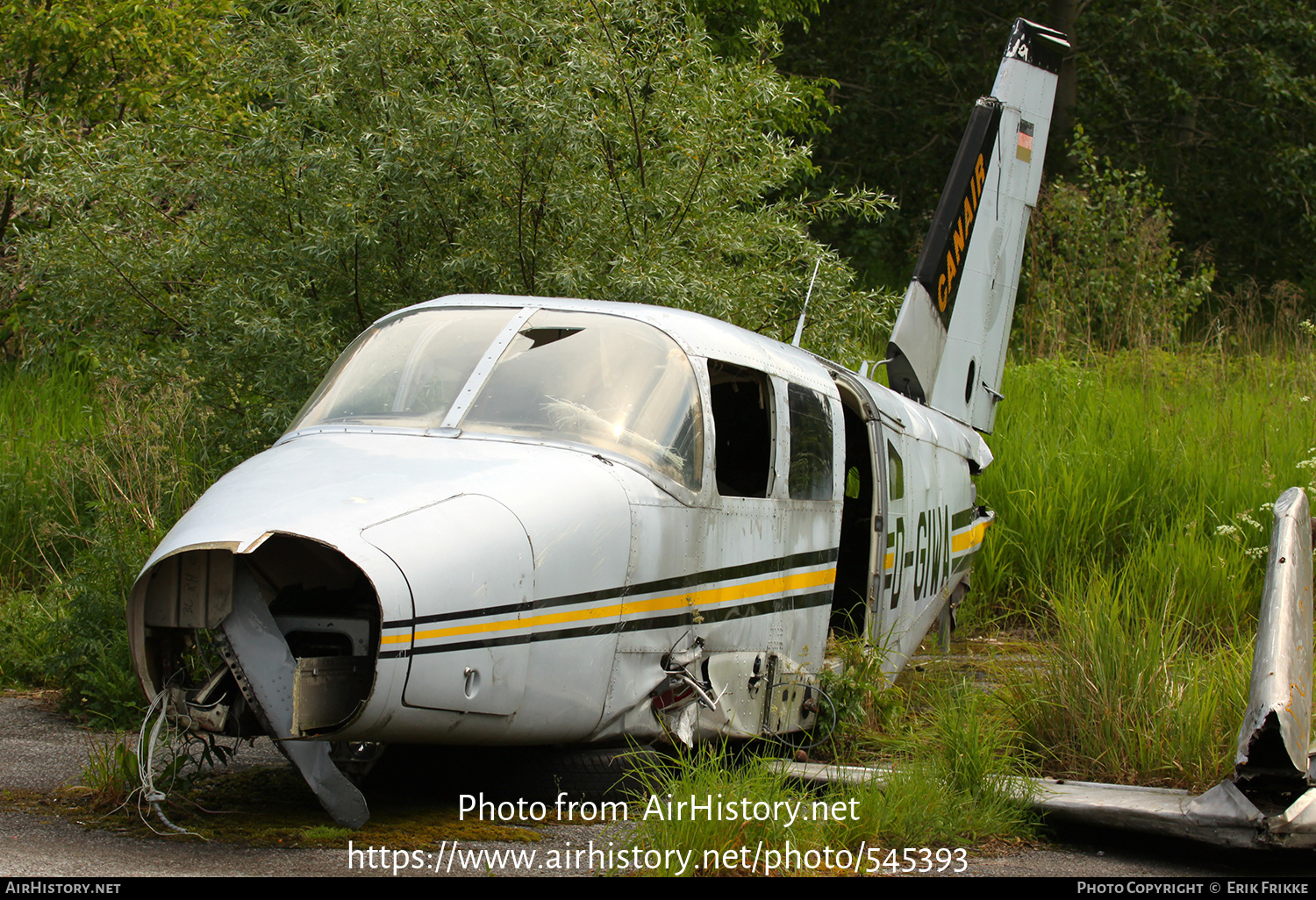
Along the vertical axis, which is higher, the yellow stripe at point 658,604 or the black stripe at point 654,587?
the black stripe at point 654,587

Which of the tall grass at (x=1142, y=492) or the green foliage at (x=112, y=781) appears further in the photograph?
the tall grass at (x=1142, y=492)

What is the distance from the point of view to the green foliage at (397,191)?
7531 mm

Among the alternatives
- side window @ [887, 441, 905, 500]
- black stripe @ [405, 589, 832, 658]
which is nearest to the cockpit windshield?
black stripe @ [405, 589, 832, 658]

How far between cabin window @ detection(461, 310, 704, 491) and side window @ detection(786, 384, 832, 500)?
2.57ft

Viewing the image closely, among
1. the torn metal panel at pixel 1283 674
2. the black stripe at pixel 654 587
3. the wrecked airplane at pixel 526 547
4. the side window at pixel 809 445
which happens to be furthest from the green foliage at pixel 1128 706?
the side window at pixel 809 445

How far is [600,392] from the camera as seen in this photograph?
496 centimetres

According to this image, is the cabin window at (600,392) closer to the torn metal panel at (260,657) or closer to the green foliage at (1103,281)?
the torn metal panel at (260,657)

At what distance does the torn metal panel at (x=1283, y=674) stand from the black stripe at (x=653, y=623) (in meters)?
1.92

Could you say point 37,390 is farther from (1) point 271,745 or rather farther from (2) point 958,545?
(2) point 958,545

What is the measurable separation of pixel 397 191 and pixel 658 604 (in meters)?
3.96

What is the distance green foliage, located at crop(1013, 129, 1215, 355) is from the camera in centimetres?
1400

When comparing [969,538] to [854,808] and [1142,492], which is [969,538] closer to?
[1142,492]

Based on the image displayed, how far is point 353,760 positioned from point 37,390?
27.3ft

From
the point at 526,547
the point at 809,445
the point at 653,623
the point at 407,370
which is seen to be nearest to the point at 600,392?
the point at 407,370
